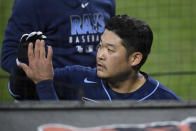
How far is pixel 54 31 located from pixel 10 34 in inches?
10.5

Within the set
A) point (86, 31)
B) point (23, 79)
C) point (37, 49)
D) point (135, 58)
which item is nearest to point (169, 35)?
point (86, 31)

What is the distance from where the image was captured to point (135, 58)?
2.92 meters

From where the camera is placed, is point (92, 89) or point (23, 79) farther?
point (92, 89)

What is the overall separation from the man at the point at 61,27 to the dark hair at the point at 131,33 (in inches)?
12.1

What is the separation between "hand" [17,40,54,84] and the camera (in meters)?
2.64

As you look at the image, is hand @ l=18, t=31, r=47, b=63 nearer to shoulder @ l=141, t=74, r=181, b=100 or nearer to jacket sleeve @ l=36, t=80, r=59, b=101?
jacket sleeve @ l=36, t=80, r=59, b=101

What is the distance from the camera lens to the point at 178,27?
7023 millimetres

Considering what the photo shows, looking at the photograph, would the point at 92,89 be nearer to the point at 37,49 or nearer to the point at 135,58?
the point at 135,58

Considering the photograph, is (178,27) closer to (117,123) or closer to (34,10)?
(34,10)

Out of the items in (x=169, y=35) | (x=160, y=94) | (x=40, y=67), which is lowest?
(x=169, y=35)

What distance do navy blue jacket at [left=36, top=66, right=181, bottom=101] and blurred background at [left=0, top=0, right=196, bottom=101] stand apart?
2.32m

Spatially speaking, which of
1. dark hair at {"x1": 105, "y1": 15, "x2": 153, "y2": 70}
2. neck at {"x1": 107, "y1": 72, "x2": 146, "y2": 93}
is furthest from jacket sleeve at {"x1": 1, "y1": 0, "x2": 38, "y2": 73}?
neck at {"x1": 107, "y1": 72, "x2": 146, "y2": 93}

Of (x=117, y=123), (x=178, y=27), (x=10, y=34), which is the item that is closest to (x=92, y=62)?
(x=10, y=34)

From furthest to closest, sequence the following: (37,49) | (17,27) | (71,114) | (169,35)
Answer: (169,35) < (17,27) < (37,49) < (71,114)
